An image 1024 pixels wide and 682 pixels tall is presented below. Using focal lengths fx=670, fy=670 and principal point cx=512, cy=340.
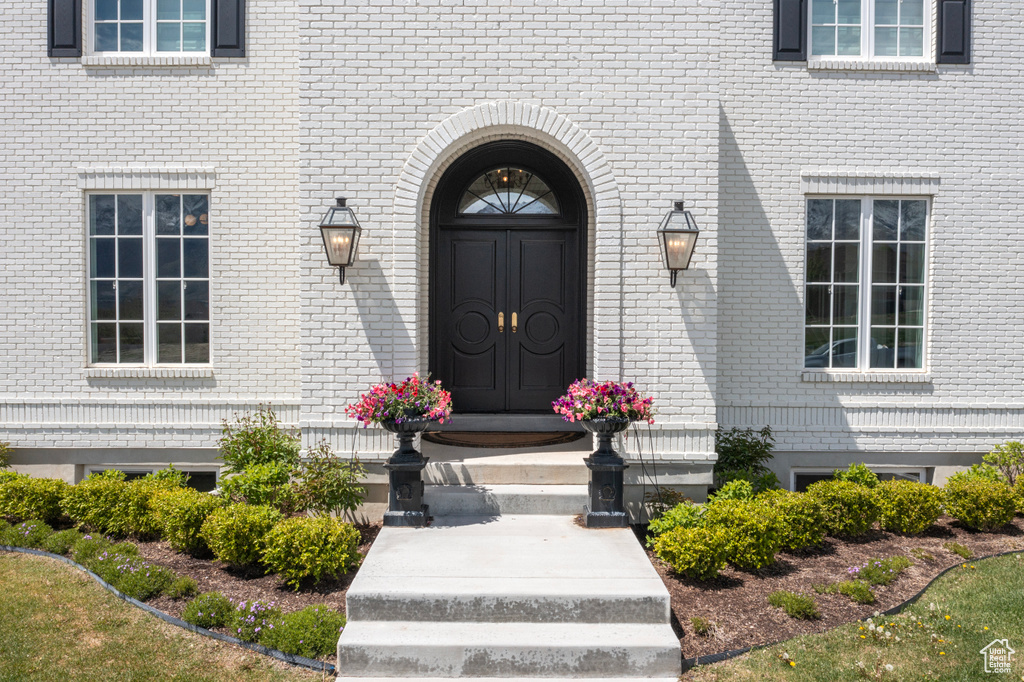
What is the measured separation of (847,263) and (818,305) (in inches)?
22.1

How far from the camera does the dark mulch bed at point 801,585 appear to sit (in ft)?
14.8

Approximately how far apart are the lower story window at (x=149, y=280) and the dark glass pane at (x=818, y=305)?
653 centimetres

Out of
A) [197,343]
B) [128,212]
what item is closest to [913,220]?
[197,343]

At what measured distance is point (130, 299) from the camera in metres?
7.20

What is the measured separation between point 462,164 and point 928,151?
16.5 feet

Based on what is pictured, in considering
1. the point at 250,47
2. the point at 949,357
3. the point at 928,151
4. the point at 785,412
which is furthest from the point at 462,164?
the point at 949,357

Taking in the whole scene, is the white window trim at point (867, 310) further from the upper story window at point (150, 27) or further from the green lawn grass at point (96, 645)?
the upper story window at point (150, 27)

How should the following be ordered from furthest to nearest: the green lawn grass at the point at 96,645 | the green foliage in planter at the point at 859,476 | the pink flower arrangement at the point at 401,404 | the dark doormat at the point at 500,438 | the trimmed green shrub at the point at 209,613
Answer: the dark doormat at the point at 500,438 → the green foliage in planter at the point at 859,476 → the pink flower arrangement at the point at 401,404 → the trimmed green shrub at the point at 209,613 → the green lawn grass at the point at 96,645

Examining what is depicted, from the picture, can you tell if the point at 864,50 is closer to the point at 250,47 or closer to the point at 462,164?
the point at 462,164

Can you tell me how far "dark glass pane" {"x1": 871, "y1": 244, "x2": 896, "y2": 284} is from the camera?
734 cm

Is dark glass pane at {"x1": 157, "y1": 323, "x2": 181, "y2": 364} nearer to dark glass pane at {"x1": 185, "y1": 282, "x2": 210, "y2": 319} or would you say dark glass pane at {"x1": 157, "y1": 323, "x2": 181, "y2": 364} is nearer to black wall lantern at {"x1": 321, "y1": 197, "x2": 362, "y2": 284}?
dark glass pane at {"x1": 185, "y1": 282, "x2": 210, "y2": 319}

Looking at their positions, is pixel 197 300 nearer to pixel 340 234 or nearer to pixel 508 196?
pixel 340 234

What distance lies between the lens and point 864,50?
7285 mm

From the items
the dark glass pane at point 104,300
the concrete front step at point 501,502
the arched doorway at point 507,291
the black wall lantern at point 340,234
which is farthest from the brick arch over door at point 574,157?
the dark glass pane at point 104,300
